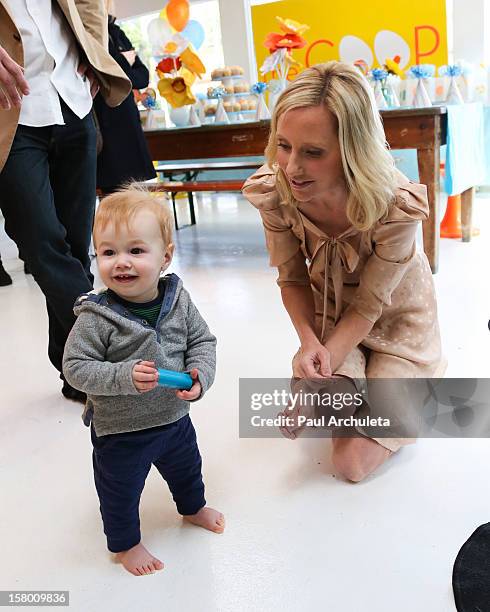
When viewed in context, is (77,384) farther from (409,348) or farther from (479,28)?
(479,28)

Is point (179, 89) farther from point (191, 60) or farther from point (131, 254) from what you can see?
point (131, 254)

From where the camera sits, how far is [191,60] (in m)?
3.36

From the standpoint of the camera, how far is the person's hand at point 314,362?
1236 mm

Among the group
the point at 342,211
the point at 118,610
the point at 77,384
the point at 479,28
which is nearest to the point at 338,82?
the point at 342,211

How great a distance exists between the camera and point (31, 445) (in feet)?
4.83

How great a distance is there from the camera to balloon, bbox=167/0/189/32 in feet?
13.5

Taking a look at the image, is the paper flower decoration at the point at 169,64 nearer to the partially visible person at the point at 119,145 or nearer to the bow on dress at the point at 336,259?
the partially visible person at the point at 119,145

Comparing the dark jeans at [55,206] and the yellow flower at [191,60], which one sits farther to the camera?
the yellow flower at [191,60]

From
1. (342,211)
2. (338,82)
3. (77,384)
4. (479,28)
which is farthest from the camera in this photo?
(479,28)

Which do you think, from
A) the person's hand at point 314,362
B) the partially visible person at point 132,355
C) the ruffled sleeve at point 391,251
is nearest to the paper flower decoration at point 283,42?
the ruffled sleeve at point 391,251

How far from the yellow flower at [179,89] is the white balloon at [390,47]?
190 cm

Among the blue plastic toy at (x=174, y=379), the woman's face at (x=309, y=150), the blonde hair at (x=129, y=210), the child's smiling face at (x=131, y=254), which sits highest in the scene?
→ the woman's face at (x=309, y=150)

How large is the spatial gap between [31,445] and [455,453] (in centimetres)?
99

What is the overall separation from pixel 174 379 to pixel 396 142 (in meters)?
1.98
